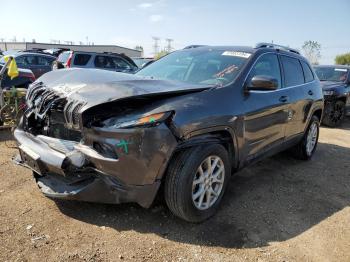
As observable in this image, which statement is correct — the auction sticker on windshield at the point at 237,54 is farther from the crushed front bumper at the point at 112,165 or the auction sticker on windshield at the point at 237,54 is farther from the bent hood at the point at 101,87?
the crushed front bumper at the point at 112,165

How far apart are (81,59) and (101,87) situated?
9995mm

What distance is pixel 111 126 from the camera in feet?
9.07

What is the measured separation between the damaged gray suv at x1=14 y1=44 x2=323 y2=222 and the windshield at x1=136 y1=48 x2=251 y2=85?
0.01m

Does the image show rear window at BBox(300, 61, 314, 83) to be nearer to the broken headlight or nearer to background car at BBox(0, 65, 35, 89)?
the broken headlight

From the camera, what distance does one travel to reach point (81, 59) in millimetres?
12375

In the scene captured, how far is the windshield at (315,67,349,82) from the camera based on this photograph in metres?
10.5

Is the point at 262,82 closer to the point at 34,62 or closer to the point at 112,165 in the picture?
the point at 112,165

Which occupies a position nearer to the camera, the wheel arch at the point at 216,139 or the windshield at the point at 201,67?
the wheel arch at the point at 216,139

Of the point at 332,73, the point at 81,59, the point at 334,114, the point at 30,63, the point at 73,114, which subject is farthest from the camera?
the point at 30,63

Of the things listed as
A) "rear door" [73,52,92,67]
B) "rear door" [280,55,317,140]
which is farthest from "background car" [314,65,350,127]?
"rear door" [73,52,92,67]

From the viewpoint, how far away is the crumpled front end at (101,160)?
8.98 ft

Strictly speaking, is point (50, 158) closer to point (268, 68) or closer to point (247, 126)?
point (247, 126)

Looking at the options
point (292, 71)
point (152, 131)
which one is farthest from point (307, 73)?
point (152, 131)

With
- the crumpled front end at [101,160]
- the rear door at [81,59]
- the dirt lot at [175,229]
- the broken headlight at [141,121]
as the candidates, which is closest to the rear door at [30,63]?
the rear door at [81,59]
